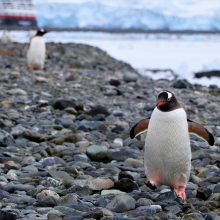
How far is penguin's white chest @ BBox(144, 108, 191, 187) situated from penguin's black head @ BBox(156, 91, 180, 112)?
0.02 m

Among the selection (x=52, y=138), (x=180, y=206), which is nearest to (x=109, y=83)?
(x=52, y=138)

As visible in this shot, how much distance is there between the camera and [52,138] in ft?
14.6

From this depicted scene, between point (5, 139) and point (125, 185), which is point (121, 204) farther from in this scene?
point (5, 139)

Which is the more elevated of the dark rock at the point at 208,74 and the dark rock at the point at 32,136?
the dark rock at the point at 32,136

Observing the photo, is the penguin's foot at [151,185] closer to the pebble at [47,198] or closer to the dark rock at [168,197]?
the dark rock at [168,197]

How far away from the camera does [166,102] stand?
121 inches

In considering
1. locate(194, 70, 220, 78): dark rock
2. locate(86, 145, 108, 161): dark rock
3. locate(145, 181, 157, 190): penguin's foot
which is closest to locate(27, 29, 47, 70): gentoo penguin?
locate(86, 145, 108, 161): dark rock

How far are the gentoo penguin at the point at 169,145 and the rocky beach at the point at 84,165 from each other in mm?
85

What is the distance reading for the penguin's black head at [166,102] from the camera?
3.07 metres

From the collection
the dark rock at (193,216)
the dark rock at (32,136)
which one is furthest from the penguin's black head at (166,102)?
the dark rock at (32,136)

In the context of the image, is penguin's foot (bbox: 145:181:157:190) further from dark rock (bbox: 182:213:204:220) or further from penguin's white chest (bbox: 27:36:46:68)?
penguin's white chest (bbox: 27:36:46:68)

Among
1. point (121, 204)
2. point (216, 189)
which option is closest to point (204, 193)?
point (216, 189)

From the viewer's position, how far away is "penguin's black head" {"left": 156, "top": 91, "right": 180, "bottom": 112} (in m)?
3.07

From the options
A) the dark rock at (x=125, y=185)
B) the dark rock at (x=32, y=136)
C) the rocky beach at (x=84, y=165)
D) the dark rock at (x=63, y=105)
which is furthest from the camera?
the dark rock at (x=63, y=105)
